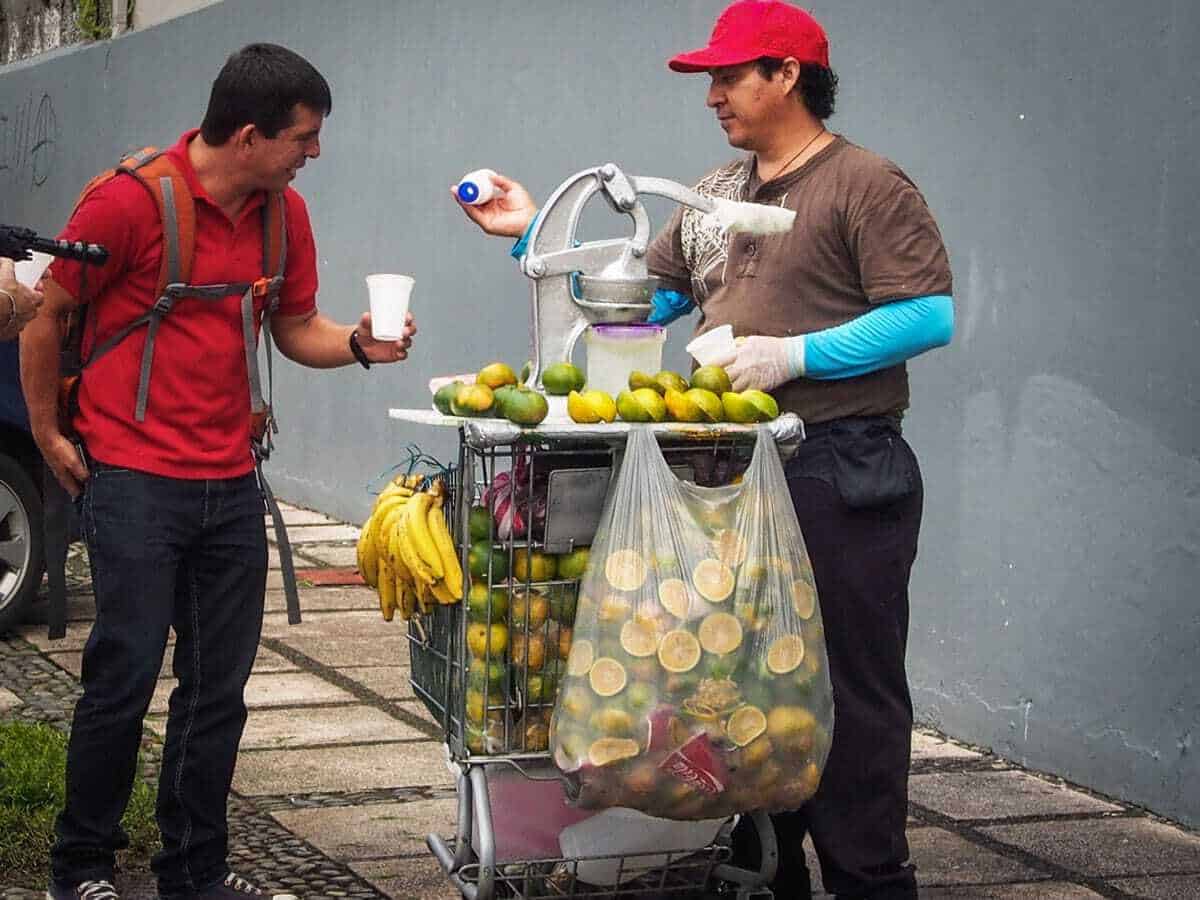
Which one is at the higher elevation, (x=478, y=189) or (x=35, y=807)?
(x=478, y=189)

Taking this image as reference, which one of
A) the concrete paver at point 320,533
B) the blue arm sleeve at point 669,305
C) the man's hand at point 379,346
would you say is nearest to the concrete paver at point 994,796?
the blue arm sleeve at point 669,305

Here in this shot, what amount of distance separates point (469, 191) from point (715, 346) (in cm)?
71

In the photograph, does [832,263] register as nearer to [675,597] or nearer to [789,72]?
[789,72]

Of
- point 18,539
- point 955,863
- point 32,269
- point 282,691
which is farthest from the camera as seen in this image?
point 18,539

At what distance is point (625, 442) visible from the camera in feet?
12.0

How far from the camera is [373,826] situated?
4.95 metres

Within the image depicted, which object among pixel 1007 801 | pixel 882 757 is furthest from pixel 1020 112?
pixel 882 757

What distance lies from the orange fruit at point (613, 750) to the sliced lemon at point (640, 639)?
0.52ft

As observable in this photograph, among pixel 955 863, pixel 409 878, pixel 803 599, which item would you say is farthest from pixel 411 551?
pixel 955 863

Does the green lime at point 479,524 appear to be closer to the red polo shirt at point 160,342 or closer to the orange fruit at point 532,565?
the orange fruit at point 532,565

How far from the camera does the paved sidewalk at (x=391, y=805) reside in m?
4.57

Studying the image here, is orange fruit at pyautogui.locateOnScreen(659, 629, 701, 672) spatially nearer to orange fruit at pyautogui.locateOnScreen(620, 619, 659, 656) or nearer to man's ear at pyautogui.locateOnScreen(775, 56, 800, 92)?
orange fruit at pyautogui.locateOnScreen(620, 619, 659, 656)

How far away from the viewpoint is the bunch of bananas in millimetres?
3656

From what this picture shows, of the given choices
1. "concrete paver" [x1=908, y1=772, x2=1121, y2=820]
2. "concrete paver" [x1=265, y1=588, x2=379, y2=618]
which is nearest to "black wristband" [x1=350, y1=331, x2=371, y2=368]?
"concrete paver" [x1=908, y1=772, x2=1121, y2=820]
